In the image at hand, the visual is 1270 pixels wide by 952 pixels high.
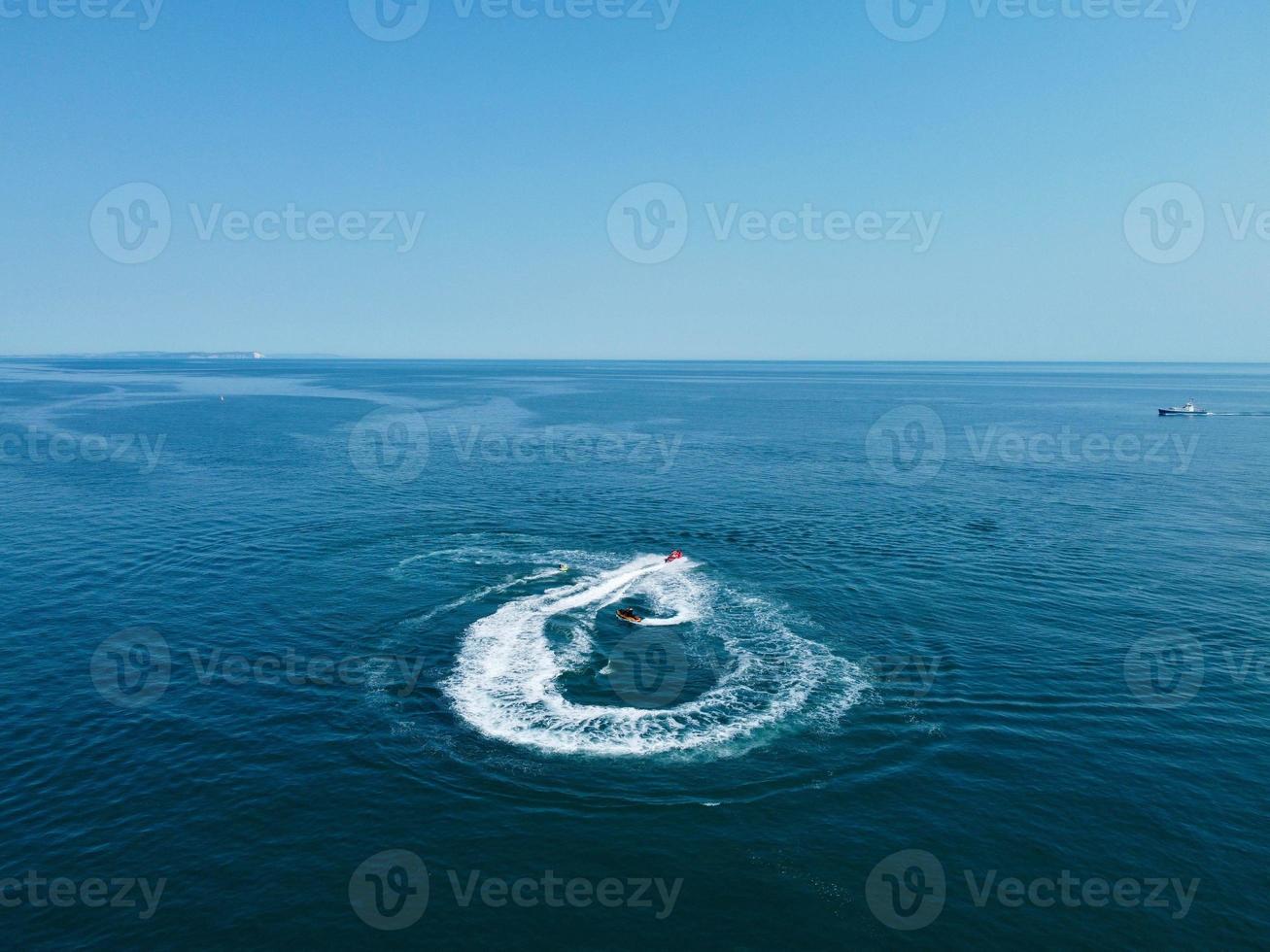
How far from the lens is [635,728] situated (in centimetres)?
4841

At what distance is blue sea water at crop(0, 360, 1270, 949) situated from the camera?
3466 cm

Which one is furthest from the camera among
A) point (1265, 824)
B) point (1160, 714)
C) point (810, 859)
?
point (1160, 714)

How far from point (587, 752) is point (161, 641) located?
136 ft

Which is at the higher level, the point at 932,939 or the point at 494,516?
the point at 494,516

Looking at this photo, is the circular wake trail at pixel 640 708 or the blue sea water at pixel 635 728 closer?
the blue sea water at pixel 635 728

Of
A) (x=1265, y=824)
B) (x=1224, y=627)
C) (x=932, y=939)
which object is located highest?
(x=1224, y=627)

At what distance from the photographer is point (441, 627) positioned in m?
63.7

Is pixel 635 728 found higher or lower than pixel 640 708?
lower

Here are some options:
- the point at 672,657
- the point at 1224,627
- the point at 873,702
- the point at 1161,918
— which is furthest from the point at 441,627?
the point at 1224,627

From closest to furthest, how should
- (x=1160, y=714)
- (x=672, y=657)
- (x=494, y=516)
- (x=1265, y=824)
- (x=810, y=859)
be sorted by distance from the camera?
(x=810, y=859) → (x=1265, y=824) → (x=1160, y=714) → (x=672, y=657) → (x=494, y=516)

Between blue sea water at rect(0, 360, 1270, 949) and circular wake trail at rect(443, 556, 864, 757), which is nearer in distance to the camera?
blue sea water at rect(0, 360, 1270, 949)

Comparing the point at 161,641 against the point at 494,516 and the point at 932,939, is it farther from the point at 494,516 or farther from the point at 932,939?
the point at 932,939

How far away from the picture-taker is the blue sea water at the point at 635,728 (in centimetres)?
3466

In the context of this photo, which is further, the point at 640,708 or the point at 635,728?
the point at 640,708
